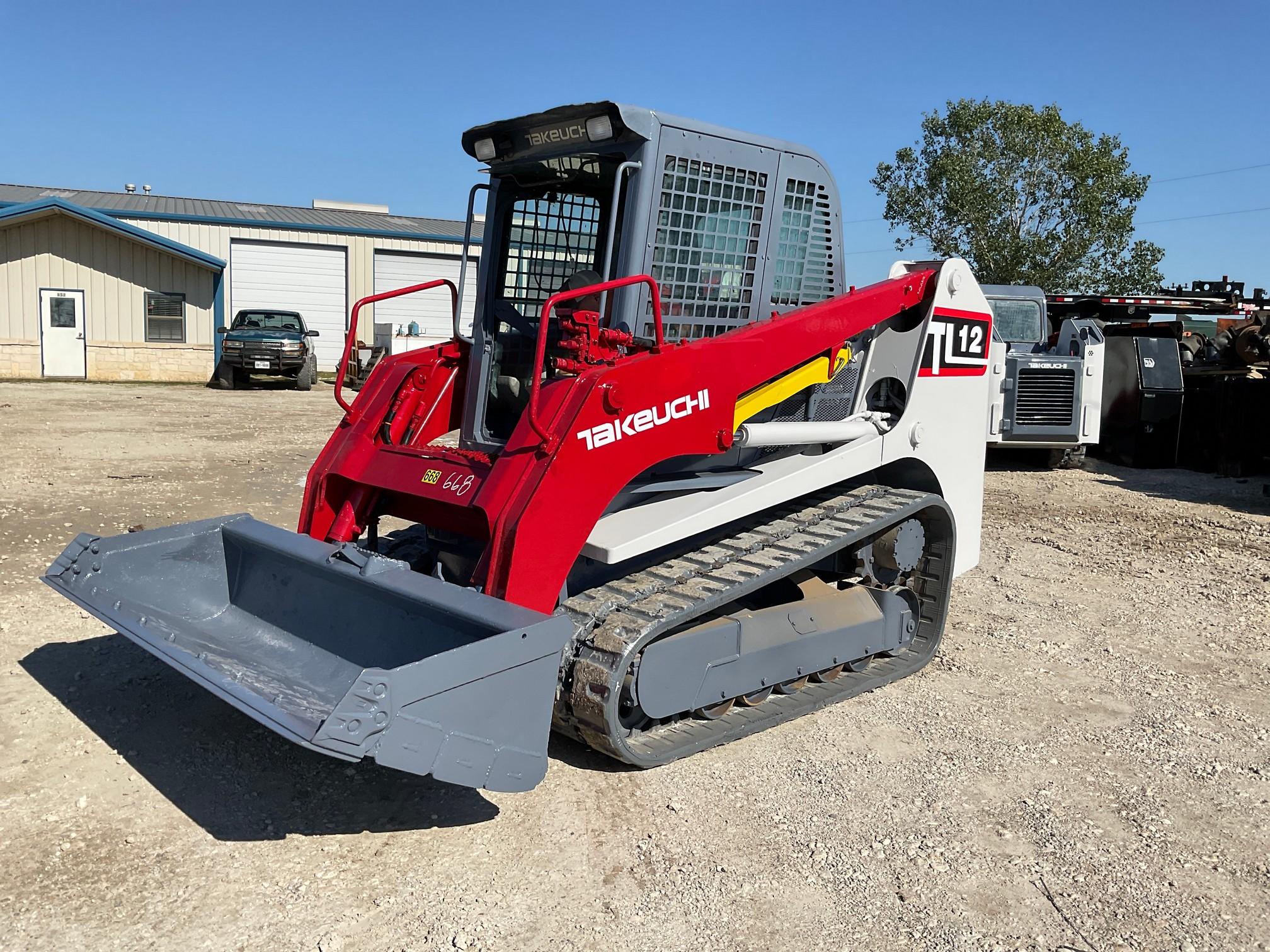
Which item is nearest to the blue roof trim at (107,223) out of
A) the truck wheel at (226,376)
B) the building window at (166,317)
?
the building window at (166,317)

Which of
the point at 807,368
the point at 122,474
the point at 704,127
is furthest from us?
the point at 122,474

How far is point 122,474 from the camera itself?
1055 cm

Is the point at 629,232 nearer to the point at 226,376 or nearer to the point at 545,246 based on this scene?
the point at 545,246

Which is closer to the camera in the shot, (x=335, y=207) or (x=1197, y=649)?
(x=1197, y=649)

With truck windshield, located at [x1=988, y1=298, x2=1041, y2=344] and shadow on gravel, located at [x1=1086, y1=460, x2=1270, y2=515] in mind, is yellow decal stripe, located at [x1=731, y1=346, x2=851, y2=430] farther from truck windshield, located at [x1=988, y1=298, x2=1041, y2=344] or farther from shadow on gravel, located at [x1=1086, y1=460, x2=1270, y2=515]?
truck windshield, located at [x1=988, y1=298, x2=1041, y2=344]

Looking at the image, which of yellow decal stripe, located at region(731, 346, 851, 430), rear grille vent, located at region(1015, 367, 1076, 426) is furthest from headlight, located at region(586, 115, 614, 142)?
rear grille vent, located at region(1015, 367, 1076, 426)

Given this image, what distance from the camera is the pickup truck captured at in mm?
23766

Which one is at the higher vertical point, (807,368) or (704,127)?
(704,127)

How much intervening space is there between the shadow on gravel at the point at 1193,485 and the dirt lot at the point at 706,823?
546cm

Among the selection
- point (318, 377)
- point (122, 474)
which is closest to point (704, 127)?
point (122, 474)

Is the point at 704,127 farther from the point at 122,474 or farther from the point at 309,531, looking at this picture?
the point at 122,474

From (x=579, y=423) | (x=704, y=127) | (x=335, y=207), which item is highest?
(x=335, y=207)

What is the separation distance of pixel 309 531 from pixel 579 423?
1.68 metres

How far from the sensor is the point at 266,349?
2381 cm
